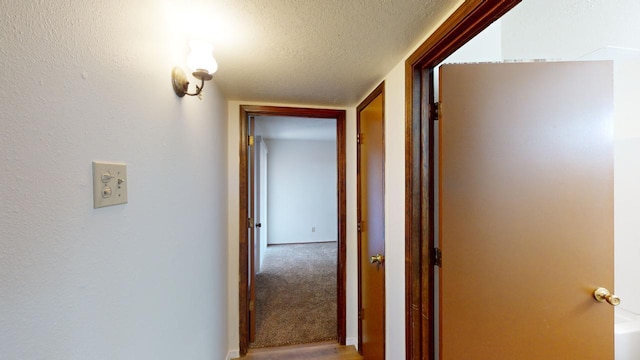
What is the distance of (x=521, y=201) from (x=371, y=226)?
3.10 feet

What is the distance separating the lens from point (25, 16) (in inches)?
15.7

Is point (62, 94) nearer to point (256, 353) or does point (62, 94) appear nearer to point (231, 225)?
point (231, 225)

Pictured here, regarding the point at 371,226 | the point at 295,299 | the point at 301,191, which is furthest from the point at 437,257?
the point at 301,191

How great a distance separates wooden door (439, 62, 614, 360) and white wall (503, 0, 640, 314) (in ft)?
1.40

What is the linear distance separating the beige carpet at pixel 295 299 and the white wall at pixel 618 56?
7.21 ft

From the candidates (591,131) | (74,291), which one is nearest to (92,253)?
(74,291)

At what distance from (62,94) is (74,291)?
0.41m

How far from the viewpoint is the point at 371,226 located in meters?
1.80

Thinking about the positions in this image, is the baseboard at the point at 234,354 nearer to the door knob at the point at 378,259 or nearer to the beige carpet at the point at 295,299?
the beige carpet at the point at 295,299

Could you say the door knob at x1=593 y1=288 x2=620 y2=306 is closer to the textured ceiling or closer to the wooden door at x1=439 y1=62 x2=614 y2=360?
the wooden door at x1=439 y1=62 x2=614 y2=360

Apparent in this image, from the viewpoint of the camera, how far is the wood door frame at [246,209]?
200 cm

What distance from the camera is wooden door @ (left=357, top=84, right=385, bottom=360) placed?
5.32ft

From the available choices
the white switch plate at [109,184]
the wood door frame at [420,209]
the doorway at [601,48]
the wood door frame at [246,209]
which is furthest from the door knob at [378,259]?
the white switch plate at [109,184]

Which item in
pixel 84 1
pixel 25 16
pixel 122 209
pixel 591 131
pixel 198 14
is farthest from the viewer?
pixel 591 131
